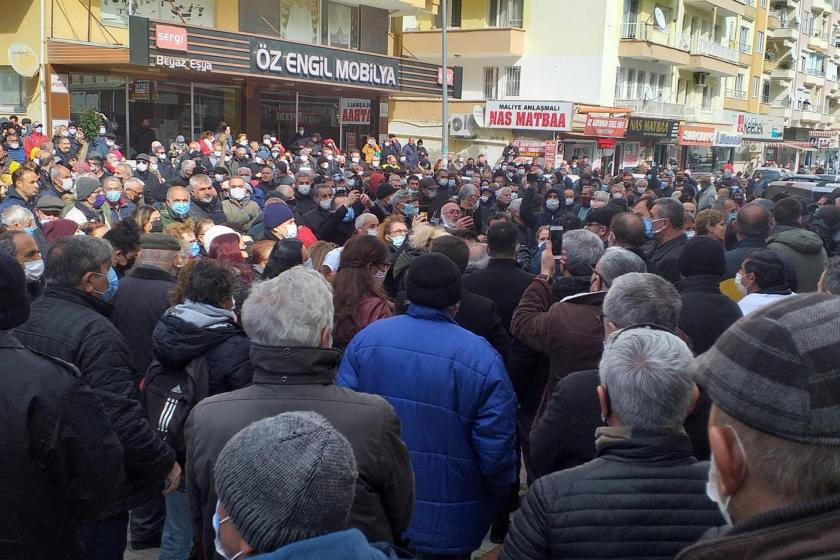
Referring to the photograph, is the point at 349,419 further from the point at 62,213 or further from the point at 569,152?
the point at 569,152

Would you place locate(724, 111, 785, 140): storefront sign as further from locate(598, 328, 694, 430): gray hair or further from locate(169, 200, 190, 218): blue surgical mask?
locate(598, 328, 694, 430): gray hair

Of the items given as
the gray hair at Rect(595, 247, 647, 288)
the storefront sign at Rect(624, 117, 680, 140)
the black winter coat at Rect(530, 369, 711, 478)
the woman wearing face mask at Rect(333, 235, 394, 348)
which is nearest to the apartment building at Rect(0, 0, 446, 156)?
the storefront sign at Rect(624, 117, 680, 140)

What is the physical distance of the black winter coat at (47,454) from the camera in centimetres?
279

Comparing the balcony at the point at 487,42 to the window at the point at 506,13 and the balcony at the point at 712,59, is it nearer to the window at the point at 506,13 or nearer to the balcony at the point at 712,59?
the window at the point at 506,13

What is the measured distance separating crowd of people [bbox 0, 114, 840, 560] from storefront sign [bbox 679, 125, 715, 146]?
37.9 metres

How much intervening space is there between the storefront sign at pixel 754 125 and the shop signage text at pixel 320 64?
102 ft

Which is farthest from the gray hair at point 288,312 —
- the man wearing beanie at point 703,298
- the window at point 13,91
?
the window at point 13,91

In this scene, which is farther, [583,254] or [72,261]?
[583,254]

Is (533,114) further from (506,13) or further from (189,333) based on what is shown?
(189,333)

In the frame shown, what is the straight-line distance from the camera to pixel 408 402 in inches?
145

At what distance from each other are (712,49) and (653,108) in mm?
8223

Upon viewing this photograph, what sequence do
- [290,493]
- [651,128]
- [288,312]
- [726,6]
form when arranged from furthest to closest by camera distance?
[726,6] → [651,128] → [288,312] → [290,493]

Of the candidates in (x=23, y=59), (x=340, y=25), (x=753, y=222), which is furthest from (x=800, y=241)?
(x=340, y=25)

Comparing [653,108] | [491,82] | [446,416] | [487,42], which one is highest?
[487,42]
